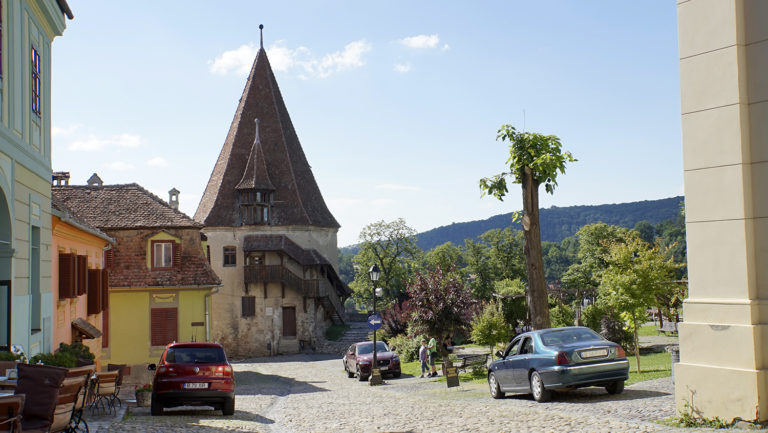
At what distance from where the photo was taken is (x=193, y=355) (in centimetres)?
1597

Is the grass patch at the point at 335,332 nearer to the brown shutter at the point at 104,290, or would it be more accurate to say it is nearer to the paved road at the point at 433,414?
the brown shutter at the point at 104,290

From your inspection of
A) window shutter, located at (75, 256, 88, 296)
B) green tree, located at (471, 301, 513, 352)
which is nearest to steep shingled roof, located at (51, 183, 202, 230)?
window shutter, located at (75, 256, 88, 296)

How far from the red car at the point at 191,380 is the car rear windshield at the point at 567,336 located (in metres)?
6.85

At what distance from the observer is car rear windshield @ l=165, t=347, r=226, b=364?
1579 centimetres

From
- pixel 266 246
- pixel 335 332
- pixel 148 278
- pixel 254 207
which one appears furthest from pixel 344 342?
pixel 148 278

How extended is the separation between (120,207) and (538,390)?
2520 centimetres

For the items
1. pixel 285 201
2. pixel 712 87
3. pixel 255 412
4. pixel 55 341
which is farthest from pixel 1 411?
pixel 285 201

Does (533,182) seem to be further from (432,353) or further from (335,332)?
(335,332)

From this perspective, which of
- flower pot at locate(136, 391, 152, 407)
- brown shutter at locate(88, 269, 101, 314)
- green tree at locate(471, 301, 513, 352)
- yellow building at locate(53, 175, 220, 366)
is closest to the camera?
flower pot at locate(136, 391, 152, 407)

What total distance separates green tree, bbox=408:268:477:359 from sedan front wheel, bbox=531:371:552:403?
46.6 feet

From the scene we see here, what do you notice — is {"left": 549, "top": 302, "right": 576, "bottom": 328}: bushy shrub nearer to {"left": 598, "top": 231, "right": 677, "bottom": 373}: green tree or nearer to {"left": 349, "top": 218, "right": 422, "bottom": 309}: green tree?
{"left": 598, "top": 231, "right": 677, "bottom": 373}: green tree

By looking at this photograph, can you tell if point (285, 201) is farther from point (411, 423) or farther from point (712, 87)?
point (712, 87)

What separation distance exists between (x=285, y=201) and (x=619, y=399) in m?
43.3

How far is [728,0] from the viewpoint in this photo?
9.95 m
